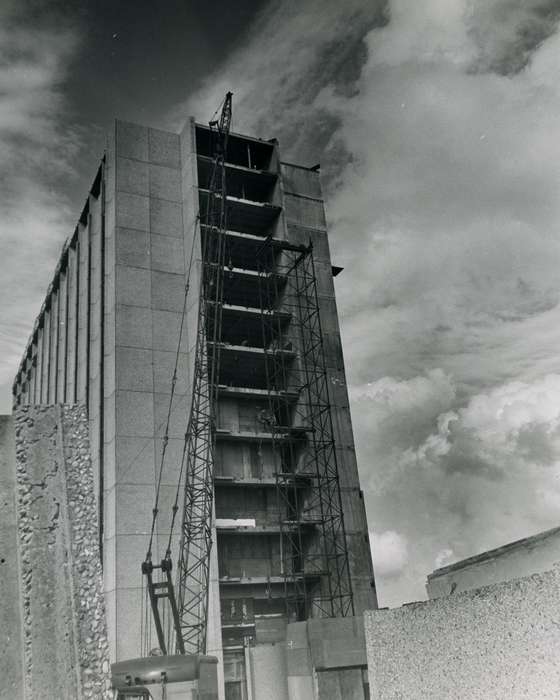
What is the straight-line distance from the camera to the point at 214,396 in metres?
46.7

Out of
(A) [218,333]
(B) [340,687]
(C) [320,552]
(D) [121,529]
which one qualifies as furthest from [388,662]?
(A) [218,333]

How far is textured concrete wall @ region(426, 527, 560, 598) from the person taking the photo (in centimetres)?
372

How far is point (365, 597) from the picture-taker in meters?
45.0

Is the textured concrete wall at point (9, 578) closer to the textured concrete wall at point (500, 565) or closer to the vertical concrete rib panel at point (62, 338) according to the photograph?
the textured concrete wall at point (500, 565)

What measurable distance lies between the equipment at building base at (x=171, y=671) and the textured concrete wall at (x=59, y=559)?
25.5m

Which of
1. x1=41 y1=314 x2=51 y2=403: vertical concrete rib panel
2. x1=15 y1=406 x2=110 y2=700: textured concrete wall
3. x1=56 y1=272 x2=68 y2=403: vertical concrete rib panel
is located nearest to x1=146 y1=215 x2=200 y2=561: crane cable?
x1=56 y1=272 x2=68 y2=403: vertical concrete rib panel

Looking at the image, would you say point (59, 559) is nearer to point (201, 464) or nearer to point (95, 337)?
point (201, 464)

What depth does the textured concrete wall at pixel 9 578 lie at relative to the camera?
4270mm

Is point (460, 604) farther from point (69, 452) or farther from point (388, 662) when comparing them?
point (69, 452)

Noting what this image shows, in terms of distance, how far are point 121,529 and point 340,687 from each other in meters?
14.2

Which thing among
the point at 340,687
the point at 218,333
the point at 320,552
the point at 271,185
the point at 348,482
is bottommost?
the point at 340,687

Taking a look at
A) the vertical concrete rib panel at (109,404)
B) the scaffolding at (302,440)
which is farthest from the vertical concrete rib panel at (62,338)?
the scaffolding at (302,440)

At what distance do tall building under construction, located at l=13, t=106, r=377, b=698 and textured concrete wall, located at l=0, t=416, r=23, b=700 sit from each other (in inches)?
1423

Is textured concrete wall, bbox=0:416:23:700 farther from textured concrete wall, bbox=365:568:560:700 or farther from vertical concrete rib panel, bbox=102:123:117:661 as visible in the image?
vertical concrete rib panel, bbox=102:123:117:661
